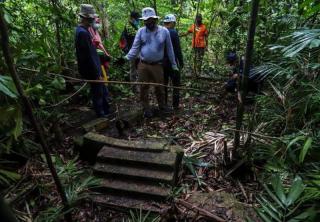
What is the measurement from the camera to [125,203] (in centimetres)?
354

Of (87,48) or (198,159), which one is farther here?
(87,48)

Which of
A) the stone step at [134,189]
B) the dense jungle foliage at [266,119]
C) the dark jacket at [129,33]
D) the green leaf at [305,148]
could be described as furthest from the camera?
the dark jacket at [129,33]

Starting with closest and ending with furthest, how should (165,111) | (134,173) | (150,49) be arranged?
(134,173) < (150,49) < (165,111)

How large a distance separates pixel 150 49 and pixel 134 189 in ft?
8.51

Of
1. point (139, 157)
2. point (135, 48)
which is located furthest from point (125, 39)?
point (139, 157)

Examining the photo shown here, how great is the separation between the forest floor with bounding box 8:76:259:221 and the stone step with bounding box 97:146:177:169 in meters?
0.29

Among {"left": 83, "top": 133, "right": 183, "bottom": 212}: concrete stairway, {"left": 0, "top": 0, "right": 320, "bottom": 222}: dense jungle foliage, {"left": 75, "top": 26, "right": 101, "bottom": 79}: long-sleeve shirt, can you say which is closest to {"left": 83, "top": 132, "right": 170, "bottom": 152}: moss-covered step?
{"left": 83, "top": 133, "right": 183, "bottom": 212}: concrete stairway

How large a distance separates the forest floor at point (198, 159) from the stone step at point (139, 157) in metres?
0.29

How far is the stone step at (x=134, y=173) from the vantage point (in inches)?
145

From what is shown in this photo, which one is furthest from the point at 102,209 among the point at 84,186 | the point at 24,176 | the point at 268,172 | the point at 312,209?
the point at 312,209

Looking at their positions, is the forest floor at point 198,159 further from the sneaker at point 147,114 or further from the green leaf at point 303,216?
the green leaf at point 303,216

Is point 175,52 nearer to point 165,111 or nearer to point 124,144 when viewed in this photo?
point 165,111

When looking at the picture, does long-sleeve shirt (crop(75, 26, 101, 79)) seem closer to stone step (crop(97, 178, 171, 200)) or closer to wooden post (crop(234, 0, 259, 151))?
stone step (crop(97, 178, 171, 200))

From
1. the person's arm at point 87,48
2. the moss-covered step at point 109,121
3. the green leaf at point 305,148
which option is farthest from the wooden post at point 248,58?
the person's arm at point 87,48
